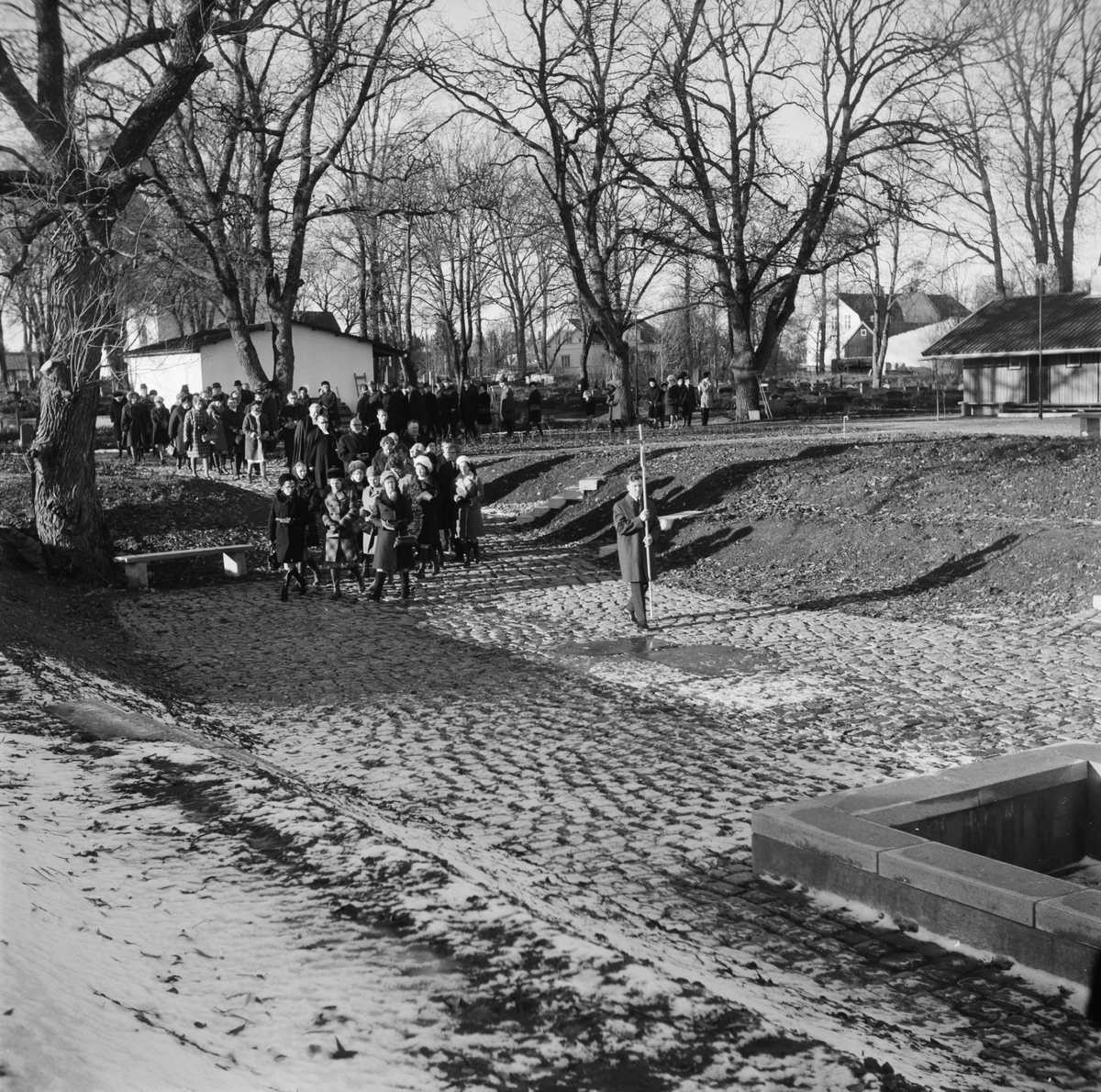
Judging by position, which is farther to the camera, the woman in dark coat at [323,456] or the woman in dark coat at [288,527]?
the woman in dark coat at [323,456]

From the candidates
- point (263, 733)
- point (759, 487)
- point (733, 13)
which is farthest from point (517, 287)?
point (263, 733)

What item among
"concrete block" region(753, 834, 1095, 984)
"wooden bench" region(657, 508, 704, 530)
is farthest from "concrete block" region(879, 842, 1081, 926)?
"wooden bench" region(657, 508, 704, 530)

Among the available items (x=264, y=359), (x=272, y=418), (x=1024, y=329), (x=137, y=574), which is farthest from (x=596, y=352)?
(x=137, y=574)

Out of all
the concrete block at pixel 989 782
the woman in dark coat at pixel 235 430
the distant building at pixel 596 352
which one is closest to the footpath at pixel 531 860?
the concrete block at pixel 989 782

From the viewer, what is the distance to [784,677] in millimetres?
12125

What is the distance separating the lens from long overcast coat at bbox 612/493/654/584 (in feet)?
48.4

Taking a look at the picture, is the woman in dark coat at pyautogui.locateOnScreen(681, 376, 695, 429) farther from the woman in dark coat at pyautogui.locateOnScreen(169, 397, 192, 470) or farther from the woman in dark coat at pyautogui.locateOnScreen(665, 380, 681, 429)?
the woman in dark coat at pyautogui.locateOnScreen(169, 397, 192, 470)

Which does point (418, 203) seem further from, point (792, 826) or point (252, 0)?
point (792, 826)

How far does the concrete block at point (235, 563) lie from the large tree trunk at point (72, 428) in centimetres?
164

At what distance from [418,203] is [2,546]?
1920 centimetres

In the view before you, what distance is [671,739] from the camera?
1010cm

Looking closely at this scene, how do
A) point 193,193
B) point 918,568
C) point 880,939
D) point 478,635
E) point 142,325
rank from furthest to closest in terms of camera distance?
point 193,193
point 142,325
point 918,568
point 478,635
point 880,939

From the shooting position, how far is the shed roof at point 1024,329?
3956cm

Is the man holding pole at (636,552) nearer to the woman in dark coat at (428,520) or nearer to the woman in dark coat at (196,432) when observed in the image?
the woman in dark coat at (428,520)
